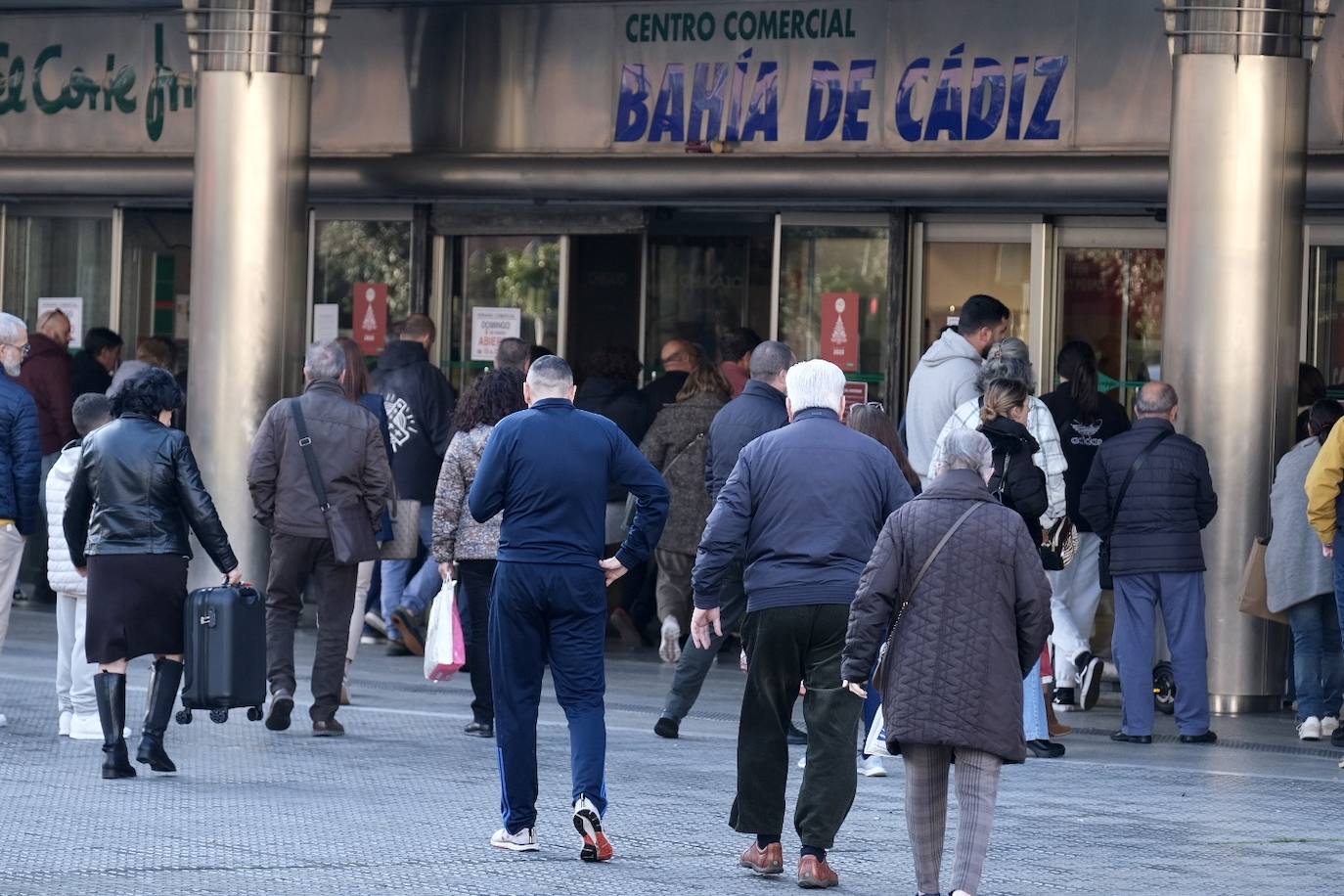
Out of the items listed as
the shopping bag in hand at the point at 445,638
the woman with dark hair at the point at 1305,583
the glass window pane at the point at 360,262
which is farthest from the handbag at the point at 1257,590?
the glass window pane at the point at 360,262

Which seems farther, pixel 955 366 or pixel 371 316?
pixel 371 316

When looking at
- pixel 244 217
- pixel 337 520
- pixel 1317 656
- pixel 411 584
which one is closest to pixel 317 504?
pixel 337 520

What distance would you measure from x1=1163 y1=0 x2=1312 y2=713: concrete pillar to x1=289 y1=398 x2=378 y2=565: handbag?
14.7 ft

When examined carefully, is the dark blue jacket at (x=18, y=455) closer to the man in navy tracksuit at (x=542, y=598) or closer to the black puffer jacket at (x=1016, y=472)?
Result: the man in navy tracksuit at (x=542, y=598)

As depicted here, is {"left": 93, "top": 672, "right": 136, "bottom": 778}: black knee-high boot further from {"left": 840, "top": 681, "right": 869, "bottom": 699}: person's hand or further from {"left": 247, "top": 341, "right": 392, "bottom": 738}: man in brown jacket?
{"left": 840, "top": 681, "right": 869, "bottom": 699}: person's hand

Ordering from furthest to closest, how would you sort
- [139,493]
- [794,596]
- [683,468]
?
[683,468] → [139,493] → [794,596]

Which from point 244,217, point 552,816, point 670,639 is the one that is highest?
point 244,217

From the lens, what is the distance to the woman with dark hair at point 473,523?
1049 centimetres

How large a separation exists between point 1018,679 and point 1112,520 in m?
4.60

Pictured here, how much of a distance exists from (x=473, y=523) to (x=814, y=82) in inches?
228

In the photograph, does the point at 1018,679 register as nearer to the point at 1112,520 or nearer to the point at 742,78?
the point at 1112,520

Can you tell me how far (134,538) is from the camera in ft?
32.1

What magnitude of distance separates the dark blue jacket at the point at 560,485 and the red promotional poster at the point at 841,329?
22.8ft

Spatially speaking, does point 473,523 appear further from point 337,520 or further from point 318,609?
point 318,609
